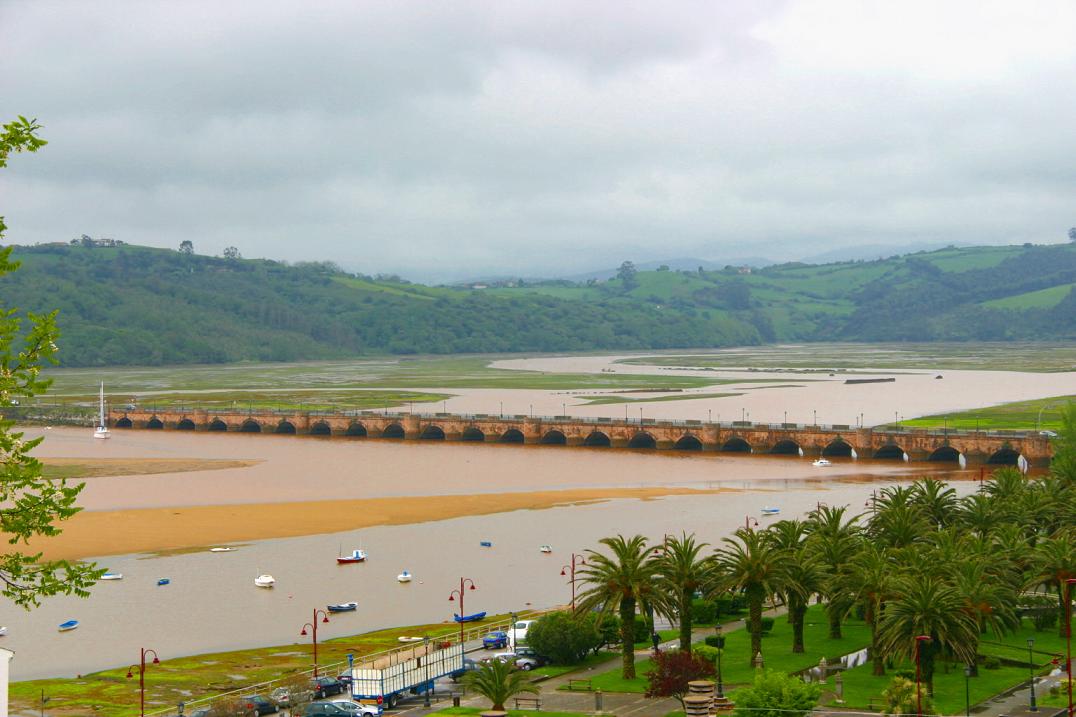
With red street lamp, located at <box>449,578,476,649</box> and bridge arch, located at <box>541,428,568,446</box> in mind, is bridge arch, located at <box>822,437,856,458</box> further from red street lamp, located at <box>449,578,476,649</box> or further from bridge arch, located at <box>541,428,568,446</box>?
red street lamp, located at <box>449,578,476,649</box>

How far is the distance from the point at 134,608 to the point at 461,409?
127209mm

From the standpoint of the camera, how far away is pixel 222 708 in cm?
4781

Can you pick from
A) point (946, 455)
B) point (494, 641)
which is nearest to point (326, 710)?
point (494, 641)

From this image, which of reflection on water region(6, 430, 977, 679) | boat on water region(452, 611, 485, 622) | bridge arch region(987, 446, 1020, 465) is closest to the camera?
reflection on water region(6, 430, 977, 679)

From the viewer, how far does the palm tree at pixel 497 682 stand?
154 feet

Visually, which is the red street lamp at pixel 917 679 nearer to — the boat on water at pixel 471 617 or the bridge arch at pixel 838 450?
the boat on water at pixel 471 617

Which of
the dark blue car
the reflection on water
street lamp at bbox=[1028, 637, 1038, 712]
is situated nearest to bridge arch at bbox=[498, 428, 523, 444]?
the reflection on water

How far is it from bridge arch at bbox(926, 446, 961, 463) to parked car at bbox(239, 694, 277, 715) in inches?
3614

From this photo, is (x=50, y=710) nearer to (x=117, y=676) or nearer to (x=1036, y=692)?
(x=117, y=676)

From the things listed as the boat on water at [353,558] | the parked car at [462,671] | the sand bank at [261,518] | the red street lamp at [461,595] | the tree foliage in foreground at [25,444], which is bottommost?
the parked car at [462,671]

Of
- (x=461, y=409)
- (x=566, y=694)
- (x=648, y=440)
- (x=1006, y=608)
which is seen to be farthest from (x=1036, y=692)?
(x=461, y=409)

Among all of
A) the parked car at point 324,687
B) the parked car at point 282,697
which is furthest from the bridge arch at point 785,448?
the parked car at point 282,697

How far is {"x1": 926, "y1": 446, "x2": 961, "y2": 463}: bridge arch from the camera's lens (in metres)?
126

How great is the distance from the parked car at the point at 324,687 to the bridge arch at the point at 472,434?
4095 inches
